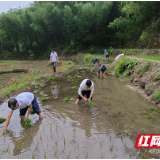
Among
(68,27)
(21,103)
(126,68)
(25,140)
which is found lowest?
(25,140)

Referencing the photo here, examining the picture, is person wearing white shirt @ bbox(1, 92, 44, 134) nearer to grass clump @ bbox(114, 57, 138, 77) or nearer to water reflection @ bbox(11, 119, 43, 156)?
water reflection @ bbox(11, 119, 43, 156)

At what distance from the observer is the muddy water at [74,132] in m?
2.91

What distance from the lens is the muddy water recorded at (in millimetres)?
2908

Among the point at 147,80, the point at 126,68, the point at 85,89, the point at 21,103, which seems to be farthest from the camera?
the point at 126,68

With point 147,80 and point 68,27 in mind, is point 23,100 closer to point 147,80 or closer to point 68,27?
point 147,80

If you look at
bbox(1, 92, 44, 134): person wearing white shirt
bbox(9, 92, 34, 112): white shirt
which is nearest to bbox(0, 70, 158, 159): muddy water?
bbox(1, 92, 44, 134): person wearing white shirt

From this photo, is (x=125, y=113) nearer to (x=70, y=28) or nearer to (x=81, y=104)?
(x=81, y=104)

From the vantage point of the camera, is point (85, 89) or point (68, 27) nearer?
point (85, 89)

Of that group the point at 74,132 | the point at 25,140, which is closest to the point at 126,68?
the point at 74,132

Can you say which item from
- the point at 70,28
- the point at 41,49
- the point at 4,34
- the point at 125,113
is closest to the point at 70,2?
the point at 70,28

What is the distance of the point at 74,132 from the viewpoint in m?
3.55

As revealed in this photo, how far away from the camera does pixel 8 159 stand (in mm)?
2799

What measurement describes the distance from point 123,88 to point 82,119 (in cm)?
349

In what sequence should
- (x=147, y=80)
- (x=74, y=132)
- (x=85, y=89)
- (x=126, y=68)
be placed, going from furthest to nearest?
(x=126, y=68)
(x=147, y=80)
(x=85, y=89)
(x=74, y=132)
